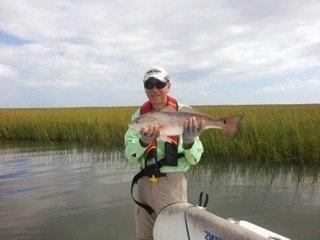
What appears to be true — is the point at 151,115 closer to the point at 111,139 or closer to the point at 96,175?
the point at 96,175

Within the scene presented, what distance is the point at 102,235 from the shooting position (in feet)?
23.2

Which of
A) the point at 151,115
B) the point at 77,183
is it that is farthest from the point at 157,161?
the point at 77,183

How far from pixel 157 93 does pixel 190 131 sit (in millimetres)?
522

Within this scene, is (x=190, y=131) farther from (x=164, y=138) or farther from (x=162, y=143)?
(x=162, y=143)

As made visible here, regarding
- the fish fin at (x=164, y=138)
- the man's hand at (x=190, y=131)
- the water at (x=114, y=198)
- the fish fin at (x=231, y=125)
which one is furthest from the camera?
the water at (x=114, y=198)

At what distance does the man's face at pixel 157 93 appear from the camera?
399 centimetres

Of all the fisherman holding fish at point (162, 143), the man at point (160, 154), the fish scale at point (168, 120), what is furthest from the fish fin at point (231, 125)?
the man at point (160, 154)

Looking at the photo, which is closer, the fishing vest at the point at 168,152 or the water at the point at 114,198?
the fishing vest at the point at 168,152

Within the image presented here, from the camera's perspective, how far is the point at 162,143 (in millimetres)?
4031

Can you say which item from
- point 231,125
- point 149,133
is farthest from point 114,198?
point 149,133

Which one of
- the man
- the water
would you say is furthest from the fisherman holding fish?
the water

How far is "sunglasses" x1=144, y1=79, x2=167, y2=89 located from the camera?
3.94 meters

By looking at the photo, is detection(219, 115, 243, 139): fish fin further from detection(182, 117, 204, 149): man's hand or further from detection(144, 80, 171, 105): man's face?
detection(144, 80, 171, 105): man's face

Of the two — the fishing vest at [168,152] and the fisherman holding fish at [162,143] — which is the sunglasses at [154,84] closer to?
the fisherman holding fish at [162,143]
